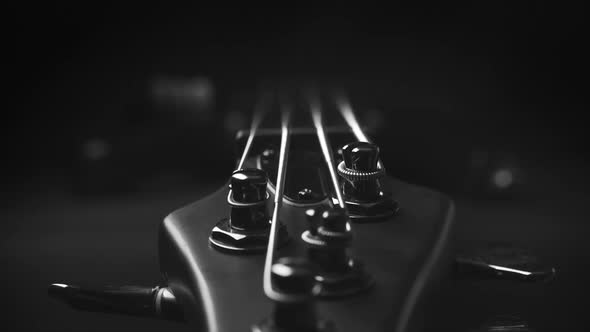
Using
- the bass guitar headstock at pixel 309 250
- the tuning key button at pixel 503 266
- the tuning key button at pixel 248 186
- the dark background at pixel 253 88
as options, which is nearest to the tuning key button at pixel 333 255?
the bass guitar headstock at pixel 309 250

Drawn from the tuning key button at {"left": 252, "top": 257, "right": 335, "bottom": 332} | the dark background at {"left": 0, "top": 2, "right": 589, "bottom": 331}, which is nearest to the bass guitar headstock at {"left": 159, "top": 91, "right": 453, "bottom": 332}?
the tuning key button at {"left": 252, "top": 257, "right": 335, "bottom": 332}

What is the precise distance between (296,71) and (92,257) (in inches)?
52.6

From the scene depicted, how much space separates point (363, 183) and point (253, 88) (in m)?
2.13

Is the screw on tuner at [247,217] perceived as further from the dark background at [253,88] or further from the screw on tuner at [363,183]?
the dark background at [253,88]

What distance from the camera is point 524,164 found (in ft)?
8.35

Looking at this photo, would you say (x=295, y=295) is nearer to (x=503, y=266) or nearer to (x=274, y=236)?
(x=274, y=236)

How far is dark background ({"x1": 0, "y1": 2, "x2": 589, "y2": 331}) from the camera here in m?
2.32

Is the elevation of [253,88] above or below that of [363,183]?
below

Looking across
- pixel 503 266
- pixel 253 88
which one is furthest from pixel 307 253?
pixel 253 88

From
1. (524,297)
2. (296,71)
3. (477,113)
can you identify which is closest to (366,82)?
(296,71)

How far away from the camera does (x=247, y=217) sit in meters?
0.56
